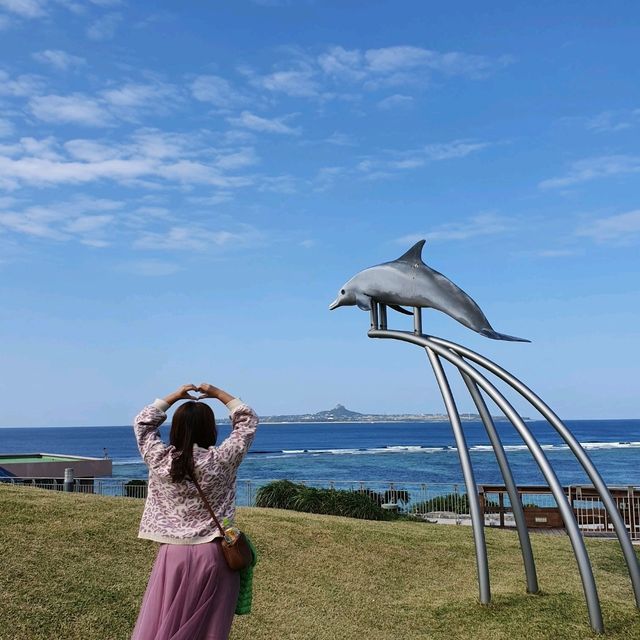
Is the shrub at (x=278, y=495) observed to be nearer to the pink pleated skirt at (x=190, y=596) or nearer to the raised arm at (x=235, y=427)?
the raised arm at (x=235, y=427)

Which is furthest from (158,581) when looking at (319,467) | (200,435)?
(319,467)

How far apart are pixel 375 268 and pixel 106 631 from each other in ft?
13.0

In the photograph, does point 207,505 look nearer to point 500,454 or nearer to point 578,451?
point 578,451

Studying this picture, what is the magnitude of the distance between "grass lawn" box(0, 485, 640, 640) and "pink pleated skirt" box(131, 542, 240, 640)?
310cm

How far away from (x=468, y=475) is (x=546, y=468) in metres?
0.69

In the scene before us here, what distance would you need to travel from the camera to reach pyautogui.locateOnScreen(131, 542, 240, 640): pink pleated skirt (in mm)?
3617

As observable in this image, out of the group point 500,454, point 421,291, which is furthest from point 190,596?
point 500,454

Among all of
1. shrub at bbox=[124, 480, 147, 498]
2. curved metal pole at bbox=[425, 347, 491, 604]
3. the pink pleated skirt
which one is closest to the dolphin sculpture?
curved metal pole at bbox=[425, 347, 491, 604]

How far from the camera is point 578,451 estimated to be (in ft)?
20.3

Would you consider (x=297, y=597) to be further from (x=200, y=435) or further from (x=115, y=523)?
(x=200, y=435)

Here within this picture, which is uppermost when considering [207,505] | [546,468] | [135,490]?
[546,468]

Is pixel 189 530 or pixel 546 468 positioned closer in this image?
pixel 189 530

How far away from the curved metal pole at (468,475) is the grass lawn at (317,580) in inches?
15.4

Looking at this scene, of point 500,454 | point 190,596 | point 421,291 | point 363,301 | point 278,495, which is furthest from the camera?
point 278,495
